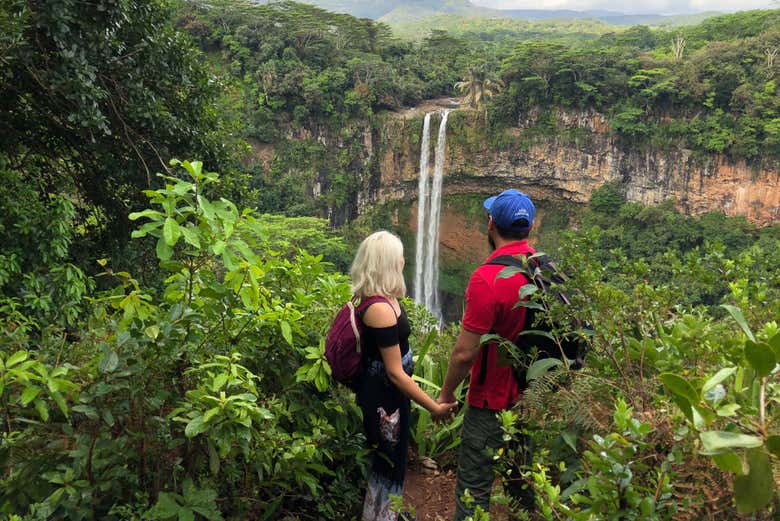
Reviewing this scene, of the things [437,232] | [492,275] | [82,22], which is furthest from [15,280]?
[437,232]

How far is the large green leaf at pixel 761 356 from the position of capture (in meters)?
0.62

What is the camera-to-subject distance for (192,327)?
54.7 inches

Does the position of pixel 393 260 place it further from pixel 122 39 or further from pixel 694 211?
pixel 694 211

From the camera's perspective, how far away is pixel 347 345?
1.67 metres

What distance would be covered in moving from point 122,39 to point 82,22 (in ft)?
2.06

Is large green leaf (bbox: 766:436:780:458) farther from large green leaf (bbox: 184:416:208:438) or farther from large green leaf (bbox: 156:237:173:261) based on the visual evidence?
large green leaf (bbox: 156:237:173:261)

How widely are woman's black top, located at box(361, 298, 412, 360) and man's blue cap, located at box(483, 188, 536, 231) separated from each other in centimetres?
44

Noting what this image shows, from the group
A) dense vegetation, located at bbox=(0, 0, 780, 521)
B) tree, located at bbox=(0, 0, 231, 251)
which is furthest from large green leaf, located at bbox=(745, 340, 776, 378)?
tree, located at bbox=(0, 0, 231, 251)

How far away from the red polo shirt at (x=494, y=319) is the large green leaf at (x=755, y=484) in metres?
0.97

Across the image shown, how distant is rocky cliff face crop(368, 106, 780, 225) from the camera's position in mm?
21000

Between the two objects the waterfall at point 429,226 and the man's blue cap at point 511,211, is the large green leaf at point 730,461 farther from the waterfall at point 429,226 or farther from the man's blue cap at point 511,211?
the waterfall at point 429,226

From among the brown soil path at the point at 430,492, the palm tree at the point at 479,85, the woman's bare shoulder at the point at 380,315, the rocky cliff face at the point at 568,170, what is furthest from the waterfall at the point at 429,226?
the woman's bare shoulder at the point at 380,315

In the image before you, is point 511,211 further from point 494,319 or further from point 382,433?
point 382,433

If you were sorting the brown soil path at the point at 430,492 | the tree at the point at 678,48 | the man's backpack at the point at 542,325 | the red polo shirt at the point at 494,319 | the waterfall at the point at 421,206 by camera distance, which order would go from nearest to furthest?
the man's backpack at the point at 542,325 → the red polo shirt at the point at 494,319 → the brown soil path at the point at 430,492 → the tree at the point at 678,48 → the waterfall at the point at 421,206
